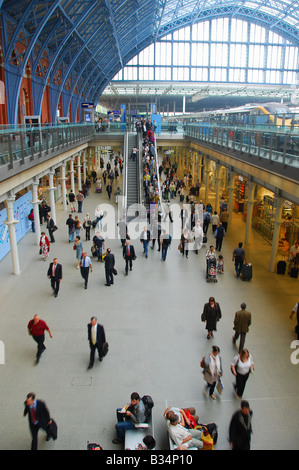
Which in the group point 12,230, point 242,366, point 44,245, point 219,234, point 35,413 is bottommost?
point 35,413

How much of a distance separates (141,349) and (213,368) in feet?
7.80

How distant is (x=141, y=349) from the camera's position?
9.09m

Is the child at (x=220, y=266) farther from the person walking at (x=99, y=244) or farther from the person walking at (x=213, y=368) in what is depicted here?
the person walking at (x=213, y=368)

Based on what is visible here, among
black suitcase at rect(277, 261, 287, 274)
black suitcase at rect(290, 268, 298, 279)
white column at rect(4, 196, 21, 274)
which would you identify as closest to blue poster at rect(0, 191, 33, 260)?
white column at rect(4, 196, 21, 274)

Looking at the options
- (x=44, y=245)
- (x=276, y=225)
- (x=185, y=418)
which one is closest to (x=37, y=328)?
(x=185, y=418)

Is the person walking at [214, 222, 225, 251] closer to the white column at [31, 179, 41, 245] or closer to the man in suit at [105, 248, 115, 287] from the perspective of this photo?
the man in suit at [105, 248, 115, 287]

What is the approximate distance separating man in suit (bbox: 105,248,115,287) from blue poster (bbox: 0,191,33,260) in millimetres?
5066

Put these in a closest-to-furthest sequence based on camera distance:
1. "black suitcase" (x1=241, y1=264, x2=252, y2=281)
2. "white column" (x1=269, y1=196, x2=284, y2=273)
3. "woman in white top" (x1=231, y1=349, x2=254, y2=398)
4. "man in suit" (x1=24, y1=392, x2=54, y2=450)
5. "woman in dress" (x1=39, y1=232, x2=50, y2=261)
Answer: "man in suit" (x1=24, y1=392, x2=54, y2=450), "woman in white top" (x1=231, y1=349, x2=254, y2=398), "black suitcase" (x1=241, y1=264, x2=252, y2=281), "white column" (x1=269, y1=196, x2=284, y2=273), "woman in dress" (x1=39, y1=232, x2=50, y2=261)

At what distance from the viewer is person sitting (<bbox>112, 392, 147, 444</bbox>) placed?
6.27m

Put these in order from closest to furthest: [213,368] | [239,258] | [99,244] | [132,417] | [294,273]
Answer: [132,417] → [213,368] → [239,258] → [294,273] → [99,244]

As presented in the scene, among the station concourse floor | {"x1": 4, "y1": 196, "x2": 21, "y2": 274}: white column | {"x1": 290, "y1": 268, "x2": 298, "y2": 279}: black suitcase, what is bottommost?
the station concourse floor

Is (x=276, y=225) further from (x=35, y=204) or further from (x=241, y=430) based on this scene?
(x=35, y=204)

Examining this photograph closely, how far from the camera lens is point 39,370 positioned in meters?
8.29

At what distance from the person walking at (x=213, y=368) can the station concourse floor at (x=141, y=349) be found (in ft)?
1.28
